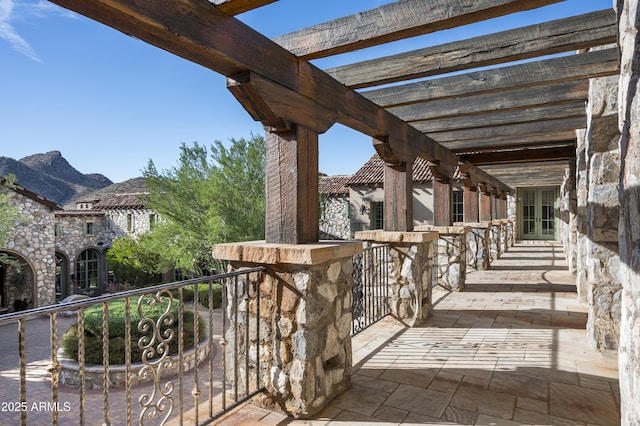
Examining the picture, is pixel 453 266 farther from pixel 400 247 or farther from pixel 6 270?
pixel 6 270

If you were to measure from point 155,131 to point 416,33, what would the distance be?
3691 cm

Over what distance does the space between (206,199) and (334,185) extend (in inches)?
283

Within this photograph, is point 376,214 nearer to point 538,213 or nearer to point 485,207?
point 485,207

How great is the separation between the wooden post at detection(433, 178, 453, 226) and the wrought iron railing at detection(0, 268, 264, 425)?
423cm

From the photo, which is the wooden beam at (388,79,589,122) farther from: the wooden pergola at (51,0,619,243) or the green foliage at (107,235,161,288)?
the green foliage at (107,235,161,288)

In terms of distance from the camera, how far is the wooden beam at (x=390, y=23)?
214 centimetres

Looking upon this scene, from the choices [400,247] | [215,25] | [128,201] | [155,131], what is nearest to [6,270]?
[128,201]

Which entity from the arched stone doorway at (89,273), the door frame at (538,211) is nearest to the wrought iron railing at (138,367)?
the arched stone doorway at (89,273)

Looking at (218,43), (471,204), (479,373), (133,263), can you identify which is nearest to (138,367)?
(479,373)

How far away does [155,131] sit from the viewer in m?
35.2

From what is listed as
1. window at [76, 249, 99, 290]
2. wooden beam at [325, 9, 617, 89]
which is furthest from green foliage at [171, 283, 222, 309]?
wooden beam at [325, 9, 617, 89]

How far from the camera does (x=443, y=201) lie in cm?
692

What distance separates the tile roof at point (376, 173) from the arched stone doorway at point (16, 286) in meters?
13.2

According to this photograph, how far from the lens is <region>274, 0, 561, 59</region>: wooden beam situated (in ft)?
7.02
